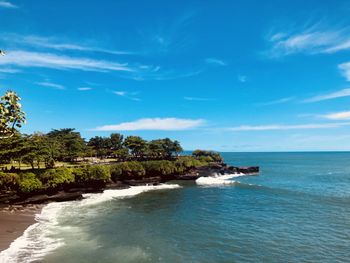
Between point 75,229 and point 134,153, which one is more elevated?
point 134,153

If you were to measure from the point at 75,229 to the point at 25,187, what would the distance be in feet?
77.8

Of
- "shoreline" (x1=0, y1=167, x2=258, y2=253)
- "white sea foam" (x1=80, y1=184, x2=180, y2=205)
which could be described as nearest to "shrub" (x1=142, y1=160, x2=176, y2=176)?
"white sea foam" (x1=80, y1=184, x2=180, y2=205)

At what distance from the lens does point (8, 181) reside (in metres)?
55.1

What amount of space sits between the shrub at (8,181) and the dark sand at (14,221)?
19.7 ft

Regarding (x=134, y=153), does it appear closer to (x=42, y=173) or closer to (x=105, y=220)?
(x=42, y=173)

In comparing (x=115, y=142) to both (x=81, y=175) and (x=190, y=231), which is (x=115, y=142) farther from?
(x=190, y=231)

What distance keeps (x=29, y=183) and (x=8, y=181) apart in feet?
12.0

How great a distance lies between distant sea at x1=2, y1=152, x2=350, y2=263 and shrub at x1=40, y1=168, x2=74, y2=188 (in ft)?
19.4

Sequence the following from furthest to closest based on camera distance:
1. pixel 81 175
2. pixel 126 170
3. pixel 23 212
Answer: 1. pixel 126 170
2. pixel 81 175
3. pixel 23 212

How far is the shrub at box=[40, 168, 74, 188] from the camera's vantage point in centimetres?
6053

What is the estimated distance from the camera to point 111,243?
33.4m

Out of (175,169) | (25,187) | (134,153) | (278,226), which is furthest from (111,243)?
(134,153)

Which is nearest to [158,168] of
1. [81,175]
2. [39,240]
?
[81,175]

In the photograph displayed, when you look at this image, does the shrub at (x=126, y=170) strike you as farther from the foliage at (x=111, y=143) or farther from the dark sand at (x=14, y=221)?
the foliage at (x=111, y=143)
